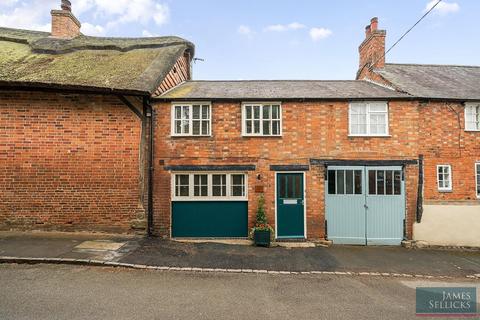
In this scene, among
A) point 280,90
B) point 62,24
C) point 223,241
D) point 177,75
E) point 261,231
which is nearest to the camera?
point 261,231

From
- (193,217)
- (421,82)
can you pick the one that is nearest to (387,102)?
(421,82)

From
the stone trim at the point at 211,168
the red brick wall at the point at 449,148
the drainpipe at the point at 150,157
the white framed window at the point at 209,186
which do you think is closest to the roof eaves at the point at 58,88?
the drainpipe at the point at 150,157

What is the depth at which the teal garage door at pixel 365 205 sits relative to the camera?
9.51 metres

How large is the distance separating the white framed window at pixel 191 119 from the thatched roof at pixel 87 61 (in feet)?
3.59

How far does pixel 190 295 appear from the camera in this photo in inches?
199

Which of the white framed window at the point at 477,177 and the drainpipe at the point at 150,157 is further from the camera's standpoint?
the white framed window at the point at 477,177

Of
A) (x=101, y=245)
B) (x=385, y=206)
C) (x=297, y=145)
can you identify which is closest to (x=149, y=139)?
(x=101, y=245)

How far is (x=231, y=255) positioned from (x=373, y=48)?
38.7 feet

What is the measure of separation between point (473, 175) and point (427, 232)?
2.71 metres

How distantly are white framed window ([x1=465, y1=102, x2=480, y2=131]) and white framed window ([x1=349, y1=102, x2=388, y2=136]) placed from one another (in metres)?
3.13

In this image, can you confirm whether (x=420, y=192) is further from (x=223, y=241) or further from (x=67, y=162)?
(x=67, y=162)

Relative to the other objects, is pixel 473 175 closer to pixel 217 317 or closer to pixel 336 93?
pixel 336 93

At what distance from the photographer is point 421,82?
A: 11.9m

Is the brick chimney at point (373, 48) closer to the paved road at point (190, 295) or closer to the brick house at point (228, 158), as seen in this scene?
the brick house at point (228, 158)
